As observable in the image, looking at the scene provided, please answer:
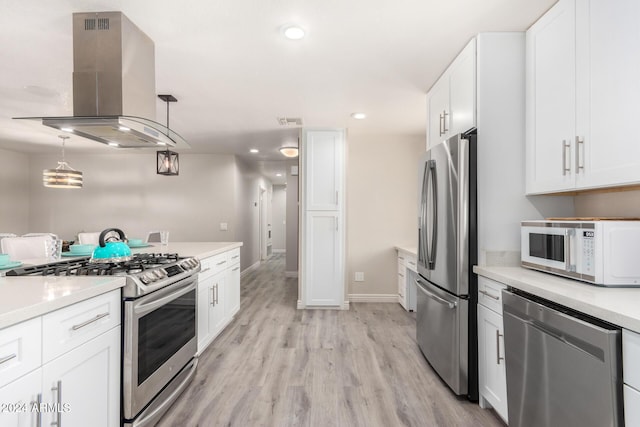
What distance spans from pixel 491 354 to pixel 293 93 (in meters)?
2.63

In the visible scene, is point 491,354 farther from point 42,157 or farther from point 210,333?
point 42,157

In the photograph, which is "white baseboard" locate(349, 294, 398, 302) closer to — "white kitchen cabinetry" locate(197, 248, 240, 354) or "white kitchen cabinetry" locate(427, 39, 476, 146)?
"white kitchen cabinetry" locate(197, 248, 240, 354)

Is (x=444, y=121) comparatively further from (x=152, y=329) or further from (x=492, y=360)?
(x=152, y=329)

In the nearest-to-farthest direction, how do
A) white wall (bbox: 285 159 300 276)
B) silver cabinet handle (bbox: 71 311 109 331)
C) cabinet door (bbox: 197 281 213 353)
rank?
silver cabinet handle (bbox: 71 311 109 331)
cabinet door (bbox: 197 281 213 353)
white wall (bbox: 285 159 300 276)

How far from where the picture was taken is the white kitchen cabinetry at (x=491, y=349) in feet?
5.77

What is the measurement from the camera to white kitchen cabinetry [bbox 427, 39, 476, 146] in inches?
82.8

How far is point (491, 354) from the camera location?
6.11 ft

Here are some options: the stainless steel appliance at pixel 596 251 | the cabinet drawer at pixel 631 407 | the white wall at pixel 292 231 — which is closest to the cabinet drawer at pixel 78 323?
the cabinet drawer at pixel 631 407

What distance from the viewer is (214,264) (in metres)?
3.03

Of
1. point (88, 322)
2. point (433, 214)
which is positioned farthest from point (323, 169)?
point (88, 322)

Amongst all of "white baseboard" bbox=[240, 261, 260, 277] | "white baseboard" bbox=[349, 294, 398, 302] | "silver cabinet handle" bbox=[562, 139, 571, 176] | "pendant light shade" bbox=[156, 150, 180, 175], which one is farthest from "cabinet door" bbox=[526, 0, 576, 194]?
"white baseboard" bbox=[240, 261, 260, 277]

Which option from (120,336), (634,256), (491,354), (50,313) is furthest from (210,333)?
(634,256)

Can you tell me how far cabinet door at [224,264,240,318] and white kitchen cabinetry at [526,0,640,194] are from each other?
293cm

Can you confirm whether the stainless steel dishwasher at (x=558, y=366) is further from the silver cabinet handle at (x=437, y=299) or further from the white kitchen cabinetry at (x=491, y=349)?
the silver cabinet handle at (x=437, y=299)
